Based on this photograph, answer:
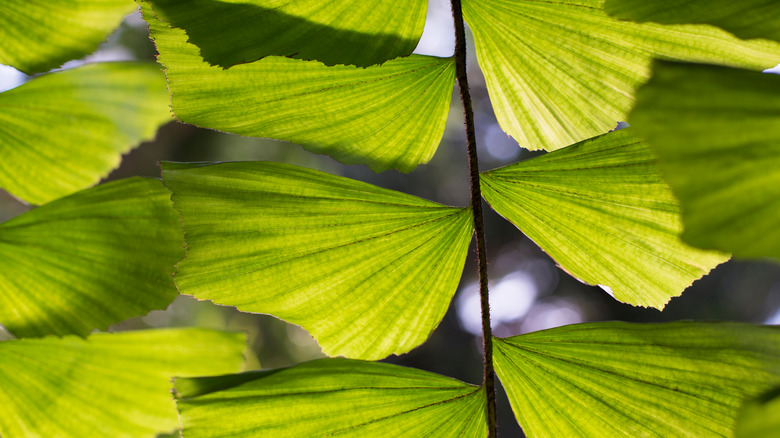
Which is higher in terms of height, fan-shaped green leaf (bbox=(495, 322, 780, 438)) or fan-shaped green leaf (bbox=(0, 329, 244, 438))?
fan-shaped green leaf (bbox=(495, 322, 780, 438))

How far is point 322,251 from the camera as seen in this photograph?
1.56 ft

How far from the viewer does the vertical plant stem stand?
0.47m

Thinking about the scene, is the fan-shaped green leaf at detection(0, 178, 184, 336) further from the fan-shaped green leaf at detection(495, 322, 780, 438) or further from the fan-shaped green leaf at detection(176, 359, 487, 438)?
the fan-shaped green leaf at detection(495, 322, 780, 438)

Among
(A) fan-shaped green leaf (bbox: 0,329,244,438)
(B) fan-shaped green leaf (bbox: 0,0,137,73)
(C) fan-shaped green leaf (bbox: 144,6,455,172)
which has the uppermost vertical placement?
(B) fan-shaped green leaf (bbox: 0,0,137,73)

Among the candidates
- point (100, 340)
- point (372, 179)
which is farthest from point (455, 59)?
point (372, 179)

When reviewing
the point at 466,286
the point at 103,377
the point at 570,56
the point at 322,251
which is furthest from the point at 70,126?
the point at 466,286

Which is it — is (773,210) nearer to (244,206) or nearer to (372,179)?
(244,206)

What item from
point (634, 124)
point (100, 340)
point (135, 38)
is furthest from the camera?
point (135, 38)

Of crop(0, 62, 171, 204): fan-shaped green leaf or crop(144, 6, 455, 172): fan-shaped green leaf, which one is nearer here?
crop(144, 6, 455, 172): fan-shaped green leaf

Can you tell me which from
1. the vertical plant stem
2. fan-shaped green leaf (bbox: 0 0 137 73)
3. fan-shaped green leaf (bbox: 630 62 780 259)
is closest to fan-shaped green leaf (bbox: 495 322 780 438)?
the vertical plant stem

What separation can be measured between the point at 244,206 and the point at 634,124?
1.00 ft

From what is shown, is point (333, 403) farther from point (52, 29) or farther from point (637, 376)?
point (52, 29)

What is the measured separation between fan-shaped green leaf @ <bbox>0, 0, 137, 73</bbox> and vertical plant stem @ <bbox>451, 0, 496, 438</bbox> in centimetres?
38

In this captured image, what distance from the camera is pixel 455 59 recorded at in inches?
19.1
